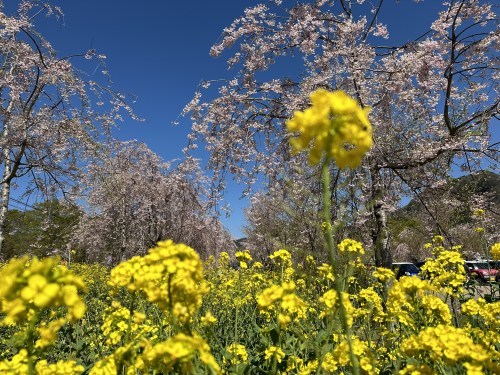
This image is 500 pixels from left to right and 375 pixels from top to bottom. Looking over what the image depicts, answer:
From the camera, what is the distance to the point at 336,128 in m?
1.23

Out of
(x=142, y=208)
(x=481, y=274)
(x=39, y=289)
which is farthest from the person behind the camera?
(x=142, y=208)

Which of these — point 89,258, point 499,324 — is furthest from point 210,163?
point 89,258

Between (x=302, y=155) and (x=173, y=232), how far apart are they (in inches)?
528

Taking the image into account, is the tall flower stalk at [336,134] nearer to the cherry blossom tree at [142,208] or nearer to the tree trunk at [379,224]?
the tree trunk at [379,224]

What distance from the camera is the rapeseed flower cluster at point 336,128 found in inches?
47.6

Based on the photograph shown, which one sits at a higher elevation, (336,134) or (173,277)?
(336,134)

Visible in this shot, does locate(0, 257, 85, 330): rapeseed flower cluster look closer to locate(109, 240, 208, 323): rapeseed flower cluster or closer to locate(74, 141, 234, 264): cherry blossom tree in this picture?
locate(109, 240, 208, 323): rapeseed flower cluster

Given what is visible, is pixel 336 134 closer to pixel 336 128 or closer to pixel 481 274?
pixel 336 128

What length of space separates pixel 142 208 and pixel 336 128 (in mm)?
19115

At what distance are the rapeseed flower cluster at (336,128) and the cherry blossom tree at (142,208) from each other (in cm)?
1792

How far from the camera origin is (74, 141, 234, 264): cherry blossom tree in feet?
64.3

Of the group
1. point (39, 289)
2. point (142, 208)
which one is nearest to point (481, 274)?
point (39, 289)

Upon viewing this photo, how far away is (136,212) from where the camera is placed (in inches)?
770

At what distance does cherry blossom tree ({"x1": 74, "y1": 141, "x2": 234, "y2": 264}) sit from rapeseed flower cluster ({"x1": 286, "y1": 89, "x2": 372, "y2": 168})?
17.9 metres
